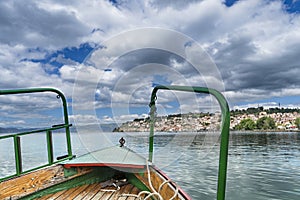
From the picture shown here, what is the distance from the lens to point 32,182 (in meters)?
2.52

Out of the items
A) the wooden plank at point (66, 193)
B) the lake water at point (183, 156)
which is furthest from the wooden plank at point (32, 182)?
the lake water at point (183, 156)

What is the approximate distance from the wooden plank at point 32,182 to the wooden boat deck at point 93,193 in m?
0.14

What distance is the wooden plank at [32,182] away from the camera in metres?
2.26

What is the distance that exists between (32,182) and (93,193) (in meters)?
0.64

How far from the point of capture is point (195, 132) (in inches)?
124

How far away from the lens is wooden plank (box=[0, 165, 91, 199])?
226 centimetres

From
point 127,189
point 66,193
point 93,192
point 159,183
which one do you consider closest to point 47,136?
point 66,193

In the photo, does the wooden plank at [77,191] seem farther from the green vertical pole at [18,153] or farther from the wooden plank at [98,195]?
the green vertical pole at [18,153]

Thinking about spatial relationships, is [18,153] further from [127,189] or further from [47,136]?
[127,189]

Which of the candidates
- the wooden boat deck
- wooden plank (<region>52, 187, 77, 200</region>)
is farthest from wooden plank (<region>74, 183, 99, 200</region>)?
wooden plank (<region>52, 187, 77, 200</region>)

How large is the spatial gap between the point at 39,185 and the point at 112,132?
1.09 meters

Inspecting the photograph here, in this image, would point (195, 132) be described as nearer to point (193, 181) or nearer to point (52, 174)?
point (52, 174)

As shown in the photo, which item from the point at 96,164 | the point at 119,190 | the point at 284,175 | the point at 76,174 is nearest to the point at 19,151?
the point at 76,174

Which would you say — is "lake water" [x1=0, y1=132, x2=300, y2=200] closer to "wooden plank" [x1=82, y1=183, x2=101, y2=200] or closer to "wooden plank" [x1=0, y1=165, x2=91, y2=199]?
"wooden plank" [x1=0, y1=165, x2=91, y2=199]
